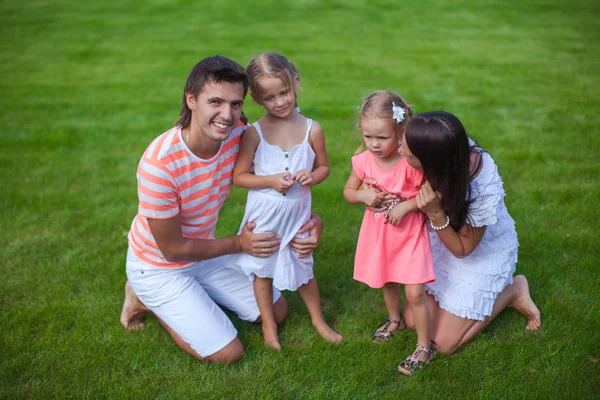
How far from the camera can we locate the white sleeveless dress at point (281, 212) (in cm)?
325

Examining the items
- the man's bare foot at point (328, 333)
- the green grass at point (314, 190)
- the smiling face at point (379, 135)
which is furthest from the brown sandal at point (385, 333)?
the smiling face at point (379, 135)

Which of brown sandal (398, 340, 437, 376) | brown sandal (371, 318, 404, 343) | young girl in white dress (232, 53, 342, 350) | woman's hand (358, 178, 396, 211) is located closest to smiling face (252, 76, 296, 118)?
young girl in white dress (232, 53, 342, 350)

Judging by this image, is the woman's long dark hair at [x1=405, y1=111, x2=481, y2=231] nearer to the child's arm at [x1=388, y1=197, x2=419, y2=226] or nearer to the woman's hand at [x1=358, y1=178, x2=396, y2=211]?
the child's arm at [x1=388, y1=197, x2=419, y2=226]

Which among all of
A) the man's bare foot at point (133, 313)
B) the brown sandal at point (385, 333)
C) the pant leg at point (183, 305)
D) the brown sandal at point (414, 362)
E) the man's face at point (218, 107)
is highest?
the man's face at point (218, 107)

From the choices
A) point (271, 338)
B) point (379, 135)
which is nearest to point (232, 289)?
point (271, 338)

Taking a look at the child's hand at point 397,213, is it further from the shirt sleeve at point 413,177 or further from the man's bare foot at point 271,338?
the man's bare foot at point 271,338

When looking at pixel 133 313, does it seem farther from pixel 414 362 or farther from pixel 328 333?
pixel 414 362

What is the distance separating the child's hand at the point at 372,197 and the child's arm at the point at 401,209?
10 centimetres

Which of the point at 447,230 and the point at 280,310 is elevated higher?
the point at 447,230

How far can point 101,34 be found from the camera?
11633 millimetres

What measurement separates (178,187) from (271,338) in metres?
1.12

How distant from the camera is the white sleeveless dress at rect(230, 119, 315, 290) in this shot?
3.25 m

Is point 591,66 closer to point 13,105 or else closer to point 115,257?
point 115,257

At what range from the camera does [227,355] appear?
10.9ft
